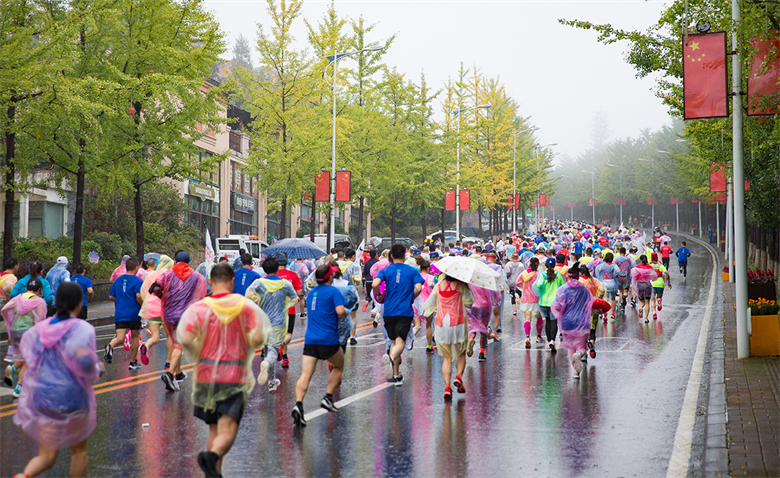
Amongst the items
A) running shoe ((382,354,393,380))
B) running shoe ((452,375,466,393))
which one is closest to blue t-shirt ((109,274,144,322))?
running shoe ((382,354,393,380))

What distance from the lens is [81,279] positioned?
1259 centimetres

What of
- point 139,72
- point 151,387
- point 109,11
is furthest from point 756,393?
point 139,72

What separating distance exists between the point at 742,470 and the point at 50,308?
12014 millimetres

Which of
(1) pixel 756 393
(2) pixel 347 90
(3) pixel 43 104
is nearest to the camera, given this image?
(1) pixel 756 393

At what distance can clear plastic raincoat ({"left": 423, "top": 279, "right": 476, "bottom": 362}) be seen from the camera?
9531 millimetres

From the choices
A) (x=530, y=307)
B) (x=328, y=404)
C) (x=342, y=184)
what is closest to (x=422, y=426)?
(x=328, y=404)

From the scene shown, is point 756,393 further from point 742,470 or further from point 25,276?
point 25,276

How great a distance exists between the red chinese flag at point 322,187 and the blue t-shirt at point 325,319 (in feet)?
73.8

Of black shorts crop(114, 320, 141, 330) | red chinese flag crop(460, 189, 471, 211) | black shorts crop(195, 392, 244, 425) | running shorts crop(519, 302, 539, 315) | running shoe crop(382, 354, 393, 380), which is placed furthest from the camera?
red chinese flag crop(460, 189, 471, 211)

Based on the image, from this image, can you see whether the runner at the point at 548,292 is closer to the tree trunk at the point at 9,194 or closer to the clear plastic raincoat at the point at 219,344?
the clear plastic raincoat at the point at 219,344

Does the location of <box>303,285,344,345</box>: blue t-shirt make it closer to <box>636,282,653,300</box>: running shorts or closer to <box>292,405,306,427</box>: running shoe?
<box>292,405,306,427</box>: running shoe

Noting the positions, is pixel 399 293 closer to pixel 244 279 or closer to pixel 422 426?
pixel 244 279

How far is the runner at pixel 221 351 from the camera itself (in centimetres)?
572

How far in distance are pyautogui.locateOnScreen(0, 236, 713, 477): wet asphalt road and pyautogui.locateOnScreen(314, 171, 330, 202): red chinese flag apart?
60.5 feet
